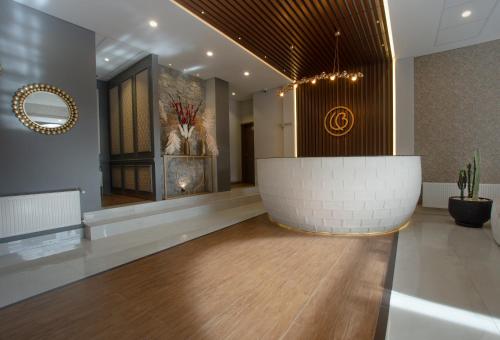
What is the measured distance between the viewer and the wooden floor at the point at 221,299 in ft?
4.38

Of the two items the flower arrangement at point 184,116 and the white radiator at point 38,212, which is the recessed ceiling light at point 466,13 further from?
the white radiator at point 38,212

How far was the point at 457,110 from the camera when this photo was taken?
4562 mm

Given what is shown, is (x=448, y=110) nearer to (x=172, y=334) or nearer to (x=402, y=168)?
(x=402, y=168)

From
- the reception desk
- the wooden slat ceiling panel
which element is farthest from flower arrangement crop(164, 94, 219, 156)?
the reception desk

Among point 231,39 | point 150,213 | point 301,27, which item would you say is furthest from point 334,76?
point 150,213

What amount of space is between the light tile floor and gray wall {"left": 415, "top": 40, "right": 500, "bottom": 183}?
2.27 meters

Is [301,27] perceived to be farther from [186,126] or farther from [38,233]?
[38,233]

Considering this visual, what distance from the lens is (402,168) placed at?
2.87 meters

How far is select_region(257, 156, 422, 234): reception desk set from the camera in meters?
2.81

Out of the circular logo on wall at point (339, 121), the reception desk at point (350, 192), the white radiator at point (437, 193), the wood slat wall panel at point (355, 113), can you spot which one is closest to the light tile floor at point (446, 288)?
the reception desk at point (350, 192)

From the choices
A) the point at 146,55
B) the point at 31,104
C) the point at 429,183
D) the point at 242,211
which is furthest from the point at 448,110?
the point at 31,104

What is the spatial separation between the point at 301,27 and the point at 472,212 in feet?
12.8

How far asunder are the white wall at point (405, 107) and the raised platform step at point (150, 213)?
381cm

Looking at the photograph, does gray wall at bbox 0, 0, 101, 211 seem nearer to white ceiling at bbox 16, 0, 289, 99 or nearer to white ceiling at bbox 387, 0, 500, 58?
white ceiling at bbox 16, 0, 289, 99
